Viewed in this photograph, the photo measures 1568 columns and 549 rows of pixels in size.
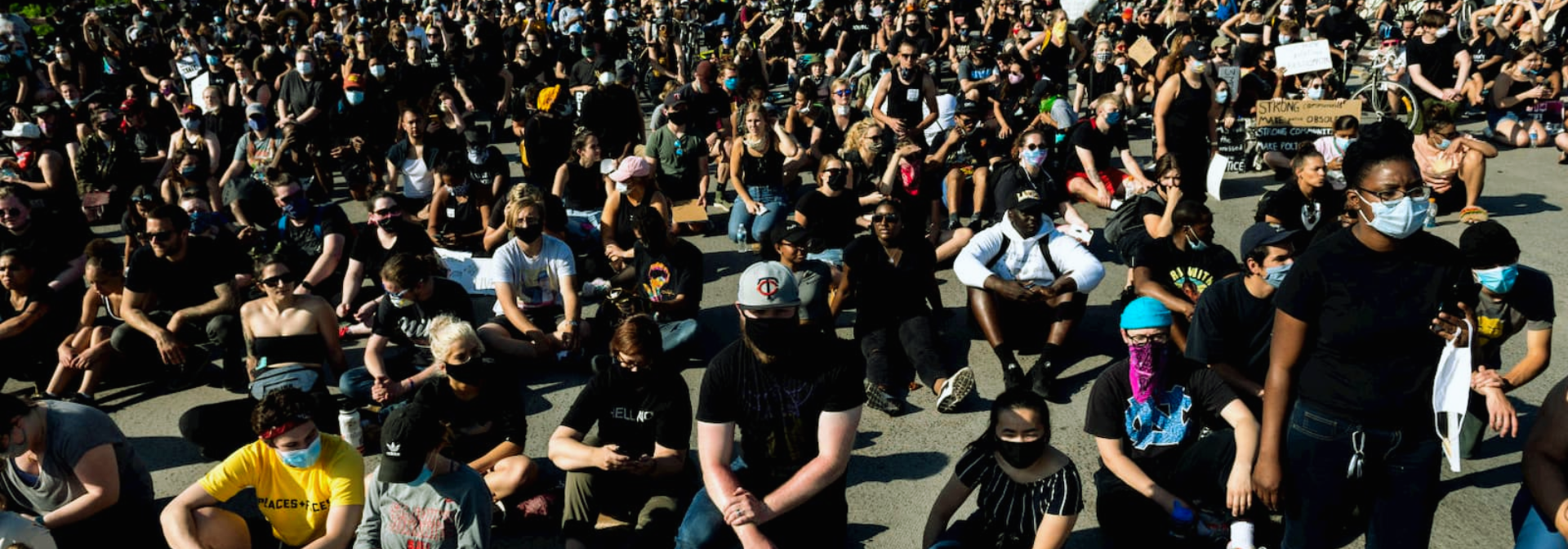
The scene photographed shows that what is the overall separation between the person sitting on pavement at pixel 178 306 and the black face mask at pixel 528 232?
1891 mm

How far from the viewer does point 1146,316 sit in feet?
16.5

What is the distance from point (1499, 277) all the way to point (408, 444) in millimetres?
5060

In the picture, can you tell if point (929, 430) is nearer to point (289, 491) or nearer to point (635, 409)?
point (635, 409)

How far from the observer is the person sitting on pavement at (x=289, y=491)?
4.71m

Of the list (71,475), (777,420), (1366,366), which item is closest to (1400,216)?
(1366,366)

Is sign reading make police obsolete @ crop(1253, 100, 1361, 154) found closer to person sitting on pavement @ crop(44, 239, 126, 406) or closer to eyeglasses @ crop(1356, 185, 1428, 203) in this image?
eyeglasses @ crop(1356, 185, 1428, 203)

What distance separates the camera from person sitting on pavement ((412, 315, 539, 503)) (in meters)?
5.52

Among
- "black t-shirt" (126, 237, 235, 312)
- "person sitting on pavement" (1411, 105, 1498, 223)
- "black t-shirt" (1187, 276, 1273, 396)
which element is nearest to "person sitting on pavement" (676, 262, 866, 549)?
"black t-shirt" (1187, 276, 1273, 396)

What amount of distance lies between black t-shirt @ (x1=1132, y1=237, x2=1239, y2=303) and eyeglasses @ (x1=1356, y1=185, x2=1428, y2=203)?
3.84 meters

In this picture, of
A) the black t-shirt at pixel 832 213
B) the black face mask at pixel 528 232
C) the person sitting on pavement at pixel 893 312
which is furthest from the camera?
the black t-shirt at pixel 832 213

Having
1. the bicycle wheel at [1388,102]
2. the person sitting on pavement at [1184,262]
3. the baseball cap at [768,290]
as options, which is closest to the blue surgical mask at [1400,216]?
the baseball cap at [768,290]

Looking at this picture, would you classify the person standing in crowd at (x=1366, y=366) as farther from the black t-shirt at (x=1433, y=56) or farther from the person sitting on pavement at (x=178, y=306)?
the black t-shirt at (x=1433, y=56)

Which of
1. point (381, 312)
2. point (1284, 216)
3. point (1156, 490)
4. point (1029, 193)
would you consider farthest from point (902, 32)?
point (1156, 490)

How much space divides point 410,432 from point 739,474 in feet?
4.17
